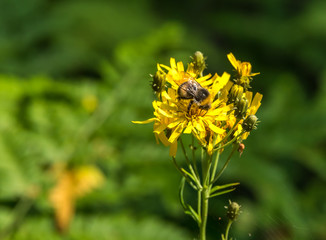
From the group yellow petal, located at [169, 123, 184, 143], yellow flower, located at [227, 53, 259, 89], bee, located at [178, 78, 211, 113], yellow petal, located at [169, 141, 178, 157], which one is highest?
yellow flower, located at [227, 53, 259, 89]

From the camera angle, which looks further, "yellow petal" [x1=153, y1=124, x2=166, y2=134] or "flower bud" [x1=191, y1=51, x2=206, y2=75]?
"flower bud" [x1=191, y1=51, x2=206, y2=75]

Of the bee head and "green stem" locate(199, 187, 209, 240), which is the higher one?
the bee head

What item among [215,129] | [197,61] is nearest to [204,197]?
[215,129]

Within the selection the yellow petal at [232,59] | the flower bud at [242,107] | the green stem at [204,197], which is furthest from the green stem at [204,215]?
the yellow petal at [232,59]

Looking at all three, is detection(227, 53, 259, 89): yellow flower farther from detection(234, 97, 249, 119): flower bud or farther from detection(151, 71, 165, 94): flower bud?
detection(151, 71, 165, 94): flower bud

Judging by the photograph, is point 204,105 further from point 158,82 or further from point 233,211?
point 233,211

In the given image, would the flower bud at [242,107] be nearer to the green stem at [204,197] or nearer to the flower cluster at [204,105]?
the flower cluster at [204,105]

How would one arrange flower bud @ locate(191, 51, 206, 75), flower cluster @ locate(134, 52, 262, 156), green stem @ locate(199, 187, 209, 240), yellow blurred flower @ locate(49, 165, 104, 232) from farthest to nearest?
yellow blurred flower @ locate(49, 165, 104, 232)
flower bud @ locate(191, 51, 206, 75)
flower cluster @ locate(134, 52, 262, 156)
green stem @ locate(199, 187, 209, 240)

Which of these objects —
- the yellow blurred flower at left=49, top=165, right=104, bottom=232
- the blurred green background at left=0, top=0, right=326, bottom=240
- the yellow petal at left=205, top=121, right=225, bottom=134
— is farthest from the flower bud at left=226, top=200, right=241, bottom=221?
the yellow blurred flower at left=49, top=165, right=104, bottom=232
